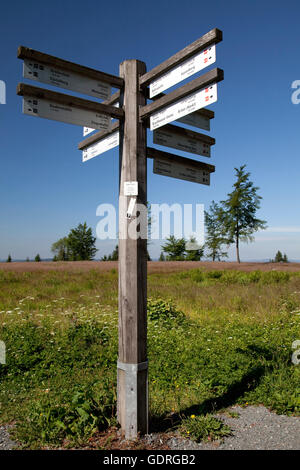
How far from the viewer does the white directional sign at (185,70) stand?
298cm

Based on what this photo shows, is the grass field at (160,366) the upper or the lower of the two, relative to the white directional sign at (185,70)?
lower

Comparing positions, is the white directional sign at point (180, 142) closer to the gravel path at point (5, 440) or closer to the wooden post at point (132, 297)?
the wooden post at point (132, 297)

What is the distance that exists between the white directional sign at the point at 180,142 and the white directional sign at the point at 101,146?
443 millimetres

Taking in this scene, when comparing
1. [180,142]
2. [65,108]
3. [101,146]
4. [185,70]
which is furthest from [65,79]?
[180,142]

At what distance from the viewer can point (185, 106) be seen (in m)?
3.22

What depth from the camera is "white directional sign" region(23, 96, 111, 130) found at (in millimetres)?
3184

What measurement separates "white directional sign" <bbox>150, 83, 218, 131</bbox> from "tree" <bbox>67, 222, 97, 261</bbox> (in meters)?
48.1

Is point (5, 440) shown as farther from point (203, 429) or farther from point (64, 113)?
point (64, 113)

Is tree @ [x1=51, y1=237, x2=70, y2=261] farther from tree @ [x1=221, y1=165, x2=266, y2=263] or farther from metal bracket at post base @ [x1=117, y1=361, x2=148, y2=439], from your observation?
metal bracket at post base @ [x1=117, y1=361, x2=148, y2=439]

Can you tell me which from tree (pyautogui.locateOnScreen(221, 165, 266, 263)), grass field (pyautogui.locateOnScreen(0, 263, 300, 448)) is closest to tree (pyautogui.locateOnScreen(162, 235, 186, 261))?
tree (pyautogui.locateOnScreen(221, 165, 266, 263))

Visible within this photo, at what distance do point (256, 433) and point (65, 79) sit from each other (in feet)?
13.2

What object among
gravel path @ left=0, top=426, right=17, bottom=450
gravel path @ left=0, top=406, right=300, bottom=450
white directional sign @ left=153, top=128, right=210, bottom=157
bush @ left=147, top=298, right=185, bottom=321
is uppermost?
white directional sign @ left=153, top=128, right=210, bottom=157

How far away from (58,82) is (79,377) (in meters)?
3.88

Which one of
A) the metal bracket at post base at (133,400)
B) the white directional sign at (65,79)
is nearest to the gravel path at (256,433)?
the metal bracket at post base at (133,400)
